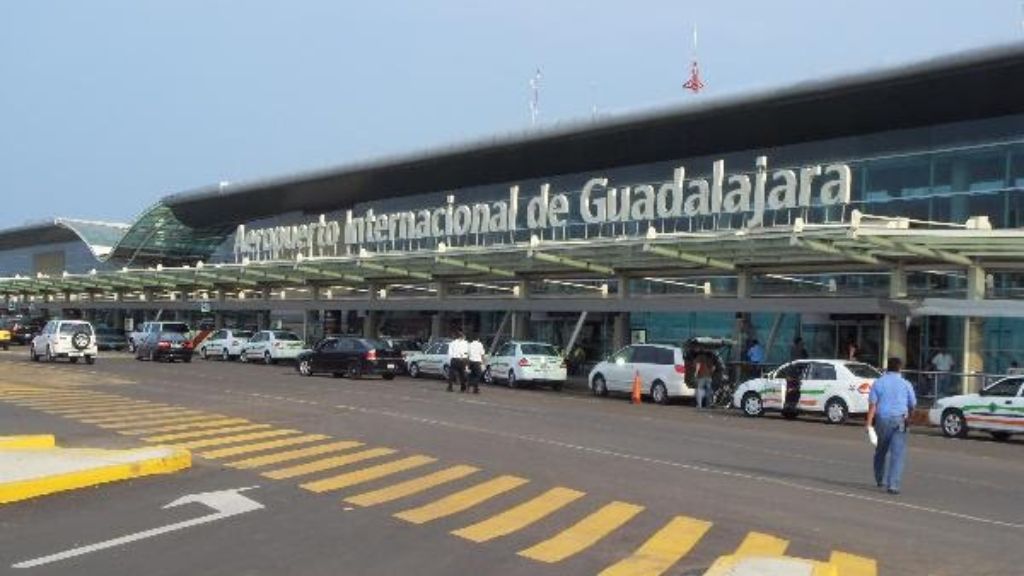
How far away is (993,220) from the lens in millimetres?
37125

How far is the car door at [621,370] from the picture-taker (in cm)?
3475

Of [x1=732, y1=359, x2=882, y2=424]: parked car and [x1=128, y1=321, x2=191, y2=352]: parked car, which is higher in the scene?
[x1=128, y1=321, x2=191, y2=352]: parked car

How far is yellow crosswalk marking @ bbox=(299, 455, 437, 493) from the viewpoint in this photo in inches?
503

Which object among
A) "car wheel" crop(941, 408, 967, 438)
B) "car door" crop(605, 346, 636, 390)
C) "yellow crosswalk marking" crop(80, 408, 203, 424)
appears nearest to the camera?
"yellow crosswalk marking" crop(80, 408, 203, 424)

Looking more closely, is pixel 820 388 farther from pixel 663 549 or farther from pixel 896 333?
pixel 663 549

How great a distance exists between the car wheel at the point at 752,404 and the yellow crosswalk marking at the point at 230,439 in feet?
46.3

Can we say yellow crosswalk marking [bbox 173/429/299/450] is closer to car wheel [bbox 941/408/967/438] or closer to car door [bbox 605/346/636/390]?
car wheel [bbox 941/408/967/438]

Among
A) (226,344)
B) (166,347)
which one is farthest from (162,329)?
(166,347)

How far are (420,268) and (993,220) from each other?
2248cm

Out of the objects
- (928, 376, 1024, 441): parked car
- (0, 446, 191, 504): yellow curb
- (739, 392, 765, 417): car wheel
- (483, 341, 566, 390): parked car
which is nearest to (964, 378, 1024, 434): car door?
(928, 376, 1024, 441): parked car

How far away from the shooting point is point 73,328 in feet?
149

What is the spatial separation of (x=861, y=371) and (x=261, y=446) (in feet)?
53.4

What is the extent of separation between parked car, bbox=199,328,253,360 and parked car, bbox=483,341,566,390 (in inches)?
781

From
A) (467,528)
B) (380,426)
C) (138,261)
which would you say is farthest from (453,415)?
(138,261)
